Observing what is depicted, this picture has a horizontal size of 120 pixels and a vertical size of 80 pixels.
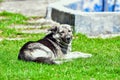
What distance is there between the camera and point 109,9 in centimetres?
1767

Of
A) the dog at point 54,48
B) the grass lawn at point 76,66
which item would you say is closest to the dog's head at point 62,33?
the dog at point 54,48

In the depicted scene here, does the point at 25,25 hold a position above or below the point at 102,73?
below

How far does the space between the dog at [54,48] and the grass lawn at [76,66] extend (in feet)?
0.72

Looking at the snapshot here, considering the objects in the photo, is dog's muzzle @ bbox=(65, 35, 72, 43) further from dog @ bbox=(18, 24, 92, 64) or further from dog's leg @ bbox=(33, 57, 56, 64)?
dog's leg @ bbox=(33, 57, 56, 64)

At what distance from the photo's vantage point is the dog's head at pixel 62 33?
1072 cm

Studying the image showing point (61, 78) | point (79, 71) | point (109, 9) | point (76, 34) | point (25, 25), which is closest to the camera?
point (61, 78)

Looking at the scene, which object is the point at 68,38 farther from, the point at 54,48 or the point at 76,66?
the point at 76,66

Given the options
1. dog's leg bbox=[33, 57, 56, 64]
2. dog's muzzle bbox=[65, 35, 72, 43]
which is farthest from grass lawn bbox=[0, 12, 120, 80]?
dog's muzzle bbox=[65, 35, 72, 43]

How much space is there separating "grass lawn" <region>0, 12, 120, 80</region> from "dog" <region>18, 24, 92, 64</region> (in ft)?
0.72

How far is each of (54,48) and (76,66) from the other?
3.76 ft

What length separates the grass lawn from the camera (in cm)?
890

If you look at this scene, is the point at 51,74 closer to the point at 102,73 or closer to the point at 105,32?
the point at 102,73

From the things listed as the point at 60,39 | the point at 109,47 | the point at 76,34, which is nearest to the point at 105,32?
the point at 76,34

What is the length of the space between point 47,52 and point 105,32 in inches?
164
